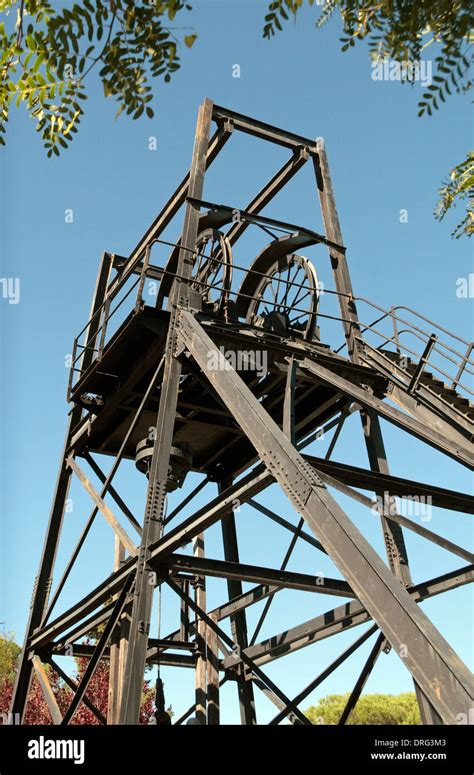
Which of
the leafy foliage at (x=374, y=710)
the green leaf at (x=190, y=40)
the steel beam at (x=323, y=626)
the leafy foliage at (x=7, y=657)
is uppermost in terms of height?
the green leaf at (x=190, y=40)

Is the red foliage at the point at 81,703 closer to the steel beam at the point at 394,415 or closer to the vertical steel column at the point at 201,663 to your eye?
the vertical steel column at the point at 201,663

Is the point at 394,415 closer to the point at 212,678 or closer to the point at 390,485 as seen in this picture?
the point at 390,485

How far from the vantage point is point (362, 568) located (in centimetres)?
621

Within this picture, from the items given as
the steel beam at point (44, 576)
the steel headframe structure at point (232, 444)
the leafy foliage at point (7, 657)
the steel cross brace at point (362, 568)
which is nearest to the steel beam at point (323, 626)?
the steel headframe structure at point (232, 444)

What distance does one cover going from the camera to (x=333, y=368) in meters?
11.2

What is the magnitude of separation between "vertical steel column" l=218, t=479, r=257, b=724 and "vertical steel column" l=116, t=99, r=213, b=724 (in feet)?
5.58

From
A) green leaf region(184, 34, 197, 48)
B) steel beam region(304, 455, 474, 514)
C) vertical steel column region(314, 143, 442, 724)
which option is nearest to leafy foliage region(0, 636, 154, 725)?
vertical steel column region(314, 143, 442, 724)

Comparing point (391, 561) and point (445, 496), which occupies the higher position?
point (445, 496)

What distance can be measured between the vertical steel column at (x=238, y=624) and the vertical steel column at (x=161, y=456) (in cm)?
170

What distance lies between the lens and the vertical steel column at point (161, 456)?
848 centimetres

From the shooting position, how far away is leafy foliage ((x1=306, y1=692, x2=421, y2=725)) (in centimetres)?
3394

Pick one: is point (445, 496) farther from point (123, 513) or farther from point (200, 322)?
point (123, 513)

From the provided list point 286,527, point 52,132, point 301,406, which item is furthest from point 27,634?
point 52,132
